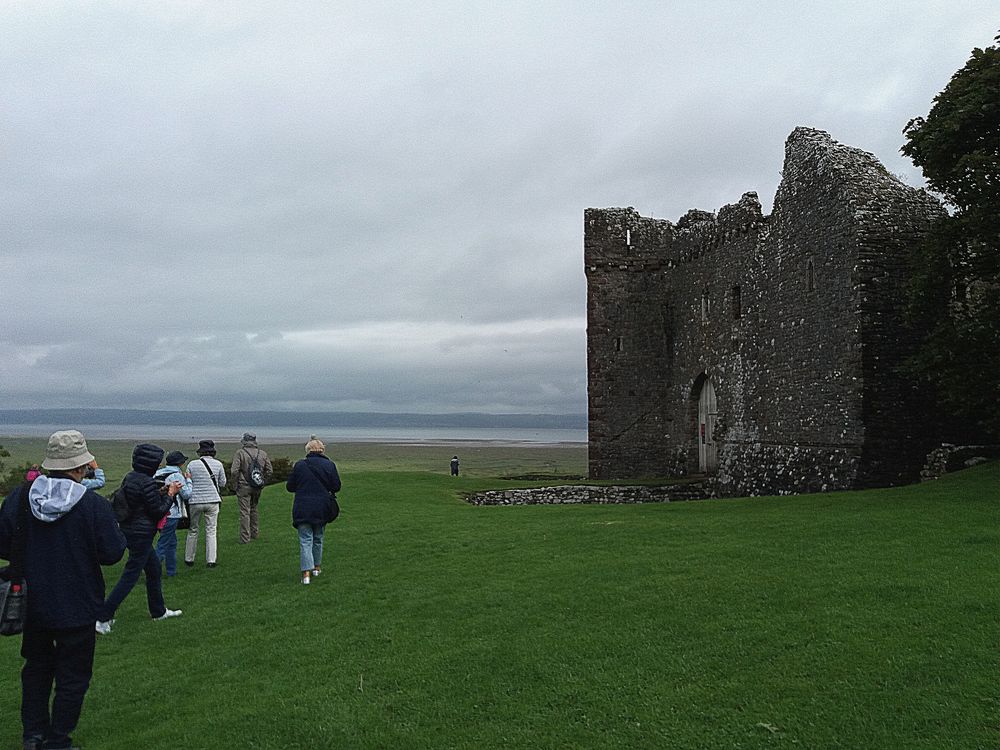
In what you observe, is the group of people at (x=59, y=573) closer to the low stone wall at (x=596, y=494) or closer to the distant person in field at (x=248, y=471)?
the distant person in field at (x=248, y=471)

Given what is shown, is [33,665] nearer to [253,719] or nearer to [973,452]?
[253,719]

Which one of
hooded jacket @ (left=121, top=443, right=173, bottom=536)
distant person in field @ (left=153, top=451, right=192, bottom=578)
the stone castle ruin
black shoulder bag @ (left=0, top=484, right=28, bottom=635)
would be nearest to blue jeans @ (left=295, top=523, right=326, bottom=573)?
distant person in field @ (left=153, top=451, right=192, bottom=578)

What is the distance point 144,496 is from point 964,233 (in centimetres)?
1677

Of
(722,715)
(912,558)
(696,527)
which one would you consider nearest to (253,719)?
(722,715)

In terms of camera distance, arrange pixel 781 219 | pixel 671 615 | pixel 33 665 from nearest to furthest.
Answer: pixel 33 665 → pixel 671 615 → pixel 781 219

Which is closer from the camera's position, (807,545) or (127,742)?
(127,742)

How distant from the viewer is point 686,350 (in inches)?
1373

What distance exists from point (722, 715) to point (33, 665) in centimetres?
545

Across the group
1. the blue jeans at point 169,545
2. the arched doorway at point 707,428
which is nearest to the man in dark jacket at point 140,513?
the blue jeans at point 169,545

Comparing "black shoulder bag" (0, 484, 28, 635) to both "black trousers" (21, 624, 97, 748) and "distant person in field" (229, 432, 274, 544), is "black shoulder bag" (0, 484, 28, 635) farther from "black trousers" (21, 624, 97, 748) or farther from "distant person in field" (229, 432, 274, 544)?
"distant person in field" (229, 432, 274, 544)

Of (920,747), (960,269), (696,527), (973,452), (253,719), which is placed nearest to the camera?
(920,747)

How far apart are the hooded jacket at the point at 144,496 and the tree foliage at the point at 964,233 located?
15.6 metres

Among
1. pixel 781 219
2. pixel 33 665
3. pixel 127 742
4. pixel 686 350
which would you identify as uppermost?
pixel 781 219

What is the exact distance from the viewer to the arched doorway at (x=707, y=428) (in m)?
33.4
